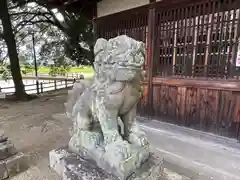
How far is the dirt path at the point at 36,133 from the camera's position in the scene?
1.83 m

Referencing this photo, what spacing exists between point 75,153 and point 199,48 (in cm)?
245

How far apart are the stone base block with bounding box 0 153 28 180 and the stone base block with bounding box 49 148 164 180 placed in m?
0.66

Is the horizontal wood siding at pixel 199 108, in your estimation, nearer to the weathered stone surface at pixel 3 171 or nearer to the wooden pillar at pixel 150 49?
the wooden pillar at pixel 150 49

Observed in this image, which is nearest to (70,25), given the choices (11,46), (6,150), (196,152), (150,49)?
(11,46)

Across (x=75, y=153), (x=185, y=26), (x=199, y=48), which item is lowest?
(x=75, y=153)

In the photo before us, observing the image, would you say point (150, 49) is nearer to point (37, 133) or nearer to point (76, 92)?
point (76, 92)

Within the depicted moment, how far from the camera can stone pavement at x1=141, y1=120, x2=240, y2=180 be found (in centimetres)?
183

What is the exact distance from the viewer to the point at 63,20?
7516 mm

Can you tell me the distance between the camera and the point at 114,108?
110 centimetres

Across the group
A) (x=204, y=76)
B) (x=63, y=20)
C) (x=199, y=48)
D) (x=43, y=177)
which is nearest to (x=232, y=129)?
(x=204, y=76)

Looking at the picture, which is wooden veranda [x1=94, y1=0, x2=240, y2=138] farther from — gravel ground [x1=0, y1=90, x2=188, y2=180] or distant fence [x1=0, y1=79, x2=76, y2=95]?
distant fence [x1=0, y1=79, x2=76, y2=95]

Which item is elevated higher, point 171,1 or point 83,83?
point 171,1

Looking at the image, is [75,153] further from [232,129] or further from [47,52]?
[47,52]

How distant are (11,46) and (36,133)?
3.92 meters
